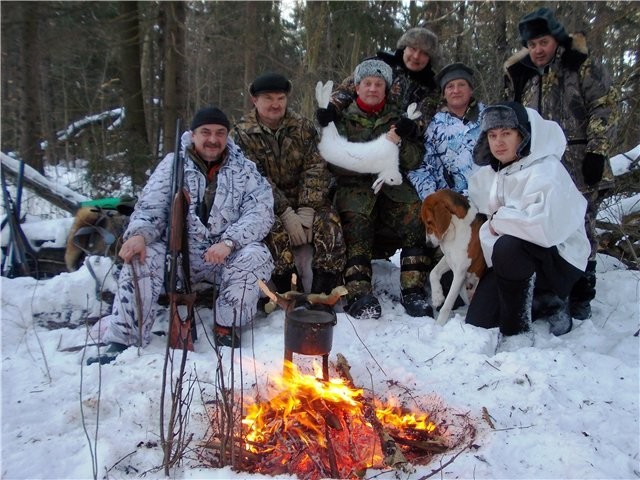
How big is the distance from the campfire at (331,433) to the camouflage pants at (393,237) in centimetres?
144

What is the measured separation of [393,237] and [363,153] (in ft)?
2.60

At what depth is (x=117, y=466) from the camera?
2.00 m

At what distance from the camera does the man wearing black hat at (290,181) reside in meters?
3.84

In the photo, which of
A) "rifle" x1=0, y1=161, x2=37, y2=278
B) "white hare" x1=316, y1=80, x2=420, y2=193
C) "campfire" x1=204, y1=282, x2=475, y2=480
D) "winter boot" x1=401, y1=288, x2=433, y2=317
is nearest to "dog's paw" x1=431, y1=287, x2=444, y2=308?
"winter boot" x1=401, y1=288, x2=433, y2=317

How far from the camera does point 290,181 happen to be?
4.11 meters

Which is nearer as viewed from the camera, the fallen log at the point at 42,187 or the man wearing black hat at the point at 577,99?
the man wearing black hat at the point at 577,99

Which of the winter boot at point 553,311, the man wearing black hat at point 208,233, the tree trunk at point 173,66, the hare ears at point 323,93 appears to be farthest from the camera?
the tree trunk at point 173,66

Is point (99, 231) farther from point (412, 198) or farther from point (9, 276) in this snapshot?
point (412, 198)

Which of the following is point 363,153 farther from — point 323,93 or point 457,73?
point 457,73

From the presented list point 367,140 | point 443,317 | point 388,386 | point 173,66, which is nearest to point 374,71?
point 367,140

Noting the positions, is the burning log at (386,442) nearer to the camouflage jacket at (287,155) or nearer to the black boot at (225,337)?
the black boot at (225,337)

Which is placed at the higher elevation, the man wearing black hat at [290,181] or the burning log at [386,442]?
the man wearing black hat at [290,181]

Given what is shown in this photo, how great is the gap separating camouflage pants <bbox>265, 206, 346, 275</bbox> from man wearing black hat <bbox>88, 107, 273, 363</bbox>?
0.88ft

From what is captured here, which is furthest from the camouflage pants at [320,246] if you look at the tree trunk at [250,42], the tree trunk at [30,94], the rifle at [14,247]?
the tree trunk at [250,42]
